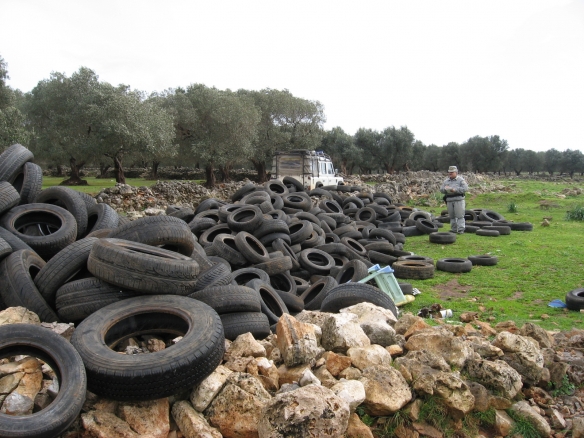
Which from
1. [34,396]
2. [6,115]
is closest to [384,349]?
[34,396]

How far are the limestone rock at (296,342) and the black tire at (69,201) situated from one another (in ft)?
15.5

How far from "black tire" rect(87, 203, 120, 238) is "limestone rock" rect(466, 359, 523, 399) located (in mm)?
6187

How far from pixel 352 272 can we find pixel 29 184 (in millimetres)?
6648

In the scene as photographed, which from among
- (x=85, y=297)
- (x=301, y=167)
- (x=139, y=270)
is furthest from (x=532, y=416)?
(x=301, y=167)

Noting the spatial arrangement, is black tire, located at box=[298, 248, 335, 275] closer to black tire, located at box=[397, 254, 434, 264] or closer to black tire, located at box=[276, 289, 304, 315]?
black tire, located at box=[276, 289, 304, 315]

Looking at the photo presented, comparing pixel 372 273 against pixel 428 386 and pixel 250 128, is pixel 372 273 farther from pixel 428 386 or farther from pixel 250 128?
pixel 250 128

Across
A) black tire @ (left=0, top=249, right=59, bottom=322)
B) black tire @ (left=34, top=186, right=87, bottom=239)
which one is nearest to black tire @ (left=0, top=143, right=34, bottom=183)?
black tire @ (left=34, top=186, right=87, bottom=239)

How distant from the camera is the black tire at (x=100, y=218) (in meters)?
7.42

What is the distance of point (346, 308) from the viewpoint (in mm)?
6074

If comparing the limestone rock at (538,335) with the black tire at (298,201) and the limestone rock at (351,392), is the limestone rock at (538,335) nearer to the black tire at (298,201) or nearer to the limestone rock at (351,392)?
the limestone rock at (351,392)

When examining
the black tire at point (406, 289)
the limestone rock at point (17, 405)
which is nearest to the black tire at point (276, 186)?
the black tire at point (406, 289)

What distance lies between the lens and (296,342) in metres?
4.55

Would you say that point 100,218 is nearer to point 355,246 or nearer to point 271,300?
point 271,300

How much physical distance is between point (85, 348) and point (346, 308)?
348 cm
